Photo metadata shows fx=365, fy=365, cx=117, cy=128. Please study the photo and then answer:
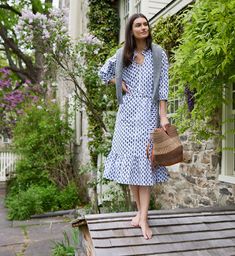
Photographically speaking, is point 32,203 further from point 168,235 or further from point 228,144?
point 168,235

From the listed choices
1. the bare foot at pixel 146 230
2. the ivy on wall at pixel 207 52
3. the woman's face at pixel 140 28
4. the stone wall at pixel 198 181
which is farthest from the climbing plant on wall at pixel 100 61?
the woman's face at pixel 140 28

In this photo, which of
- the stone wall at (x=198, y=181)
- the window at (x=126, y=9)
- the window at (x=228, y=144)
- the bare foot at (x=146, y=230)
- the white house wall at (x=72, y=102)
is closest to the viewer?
the bare foot at (x=146, y=230)

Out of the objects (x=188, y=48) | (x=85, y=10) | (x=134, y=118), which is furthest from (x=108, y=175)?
(x=85, y=10)

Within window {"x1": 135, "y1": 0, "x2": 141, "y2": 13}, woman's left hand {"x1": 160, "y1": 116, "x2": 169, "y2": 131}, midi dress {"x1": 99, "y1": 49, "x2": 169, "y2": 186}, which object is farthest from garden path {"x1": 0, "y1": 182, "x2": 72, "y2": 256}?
window {"x1": 135, "y1": 0, "x2": 141, "y2": 13}

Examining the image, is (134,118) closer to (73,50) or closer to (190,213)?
(190,213)

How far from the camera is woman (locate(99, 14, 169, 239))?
2957 mm

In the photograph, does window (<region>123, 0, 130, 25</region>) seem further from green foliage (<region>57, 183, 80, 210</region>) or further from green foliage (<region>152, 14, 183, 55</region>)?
green foliage (<region>57, 183, 80, 210</region>)

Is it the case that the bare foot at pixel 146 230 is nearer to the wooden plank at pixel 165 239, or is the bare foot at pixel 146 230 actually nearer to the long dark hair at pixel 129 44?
the wooden plank at pixel 165 239

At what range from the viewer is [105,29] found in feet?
29.6

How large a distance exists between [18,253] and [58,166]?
14.5ft

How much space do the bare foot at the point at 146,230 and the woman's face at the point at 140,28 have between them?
1537 millimetres

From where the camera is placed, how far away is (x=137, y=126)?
9.86ft

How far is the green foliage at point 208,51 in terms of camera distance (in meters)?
2.85

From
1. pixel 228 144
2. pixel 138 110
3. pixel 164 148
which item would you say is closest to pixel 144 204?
pixel 164 148
